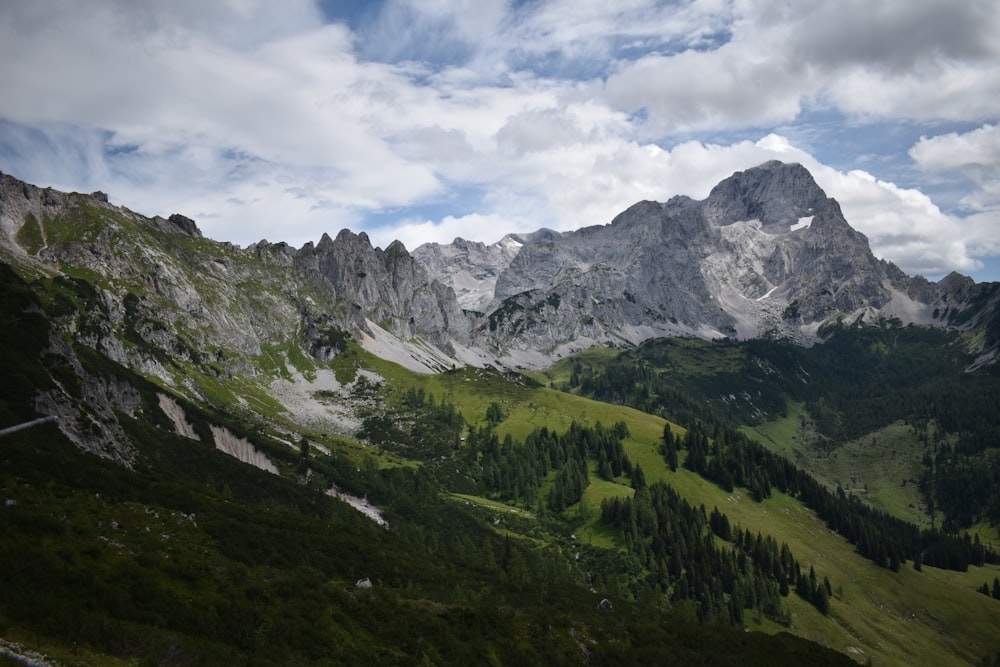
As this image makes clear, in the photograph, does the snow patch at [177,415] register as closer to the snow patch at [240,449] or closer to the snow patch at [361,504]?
the snow patch at [240,449]

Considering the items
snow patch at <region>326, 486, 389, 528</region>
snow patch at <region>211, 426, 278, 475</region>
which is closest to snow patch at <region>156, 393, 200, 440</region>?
snow patch at <region>211, 426, 278, 475</region>

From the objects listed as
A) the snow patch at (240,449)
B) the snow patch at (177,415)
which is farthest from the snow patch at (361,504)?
the snow patch at (177,415)

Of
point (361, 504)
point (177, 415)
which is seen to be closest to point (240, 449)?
point (177, 415)

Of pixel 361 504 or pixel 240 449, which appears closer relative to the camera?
pixel 361 504

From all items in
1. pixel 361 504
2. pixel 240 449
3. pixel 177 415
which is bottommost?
pixel 361 504

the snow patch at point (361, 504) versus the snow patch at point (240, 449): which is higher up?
the snow patch at point (240, 449)

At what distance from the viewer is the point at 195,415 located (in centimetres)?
18312

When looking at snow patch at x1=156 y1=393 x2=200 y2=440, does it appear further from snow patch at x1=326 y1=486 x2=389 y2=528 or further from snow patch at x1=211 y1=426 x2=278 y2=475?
snow patch at x1=326 y1=486 x2=389 y2=528

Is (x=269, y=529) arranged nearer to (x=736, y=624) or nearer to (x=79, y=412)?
(x=79, y=412)

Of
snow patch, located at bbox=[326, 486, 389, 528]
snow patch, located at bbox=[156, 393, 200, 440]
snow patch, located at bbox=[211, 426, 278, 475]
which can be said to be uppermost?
snow patch, located at bbox=[156, 393, 200, 440]

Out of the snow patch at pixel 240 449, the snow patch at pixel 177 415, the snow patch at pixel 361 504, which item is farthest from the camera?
the snow patch at pixel 240 449

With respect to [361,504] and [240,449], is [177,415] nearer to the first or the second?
[240,449]

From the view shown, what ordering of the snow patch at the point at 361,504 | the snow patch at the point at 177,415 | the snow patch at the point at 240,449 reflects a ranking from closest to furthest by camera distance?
the snow patch at the point at 177,415 < the snow patch at the point at 361,504 < the snow patch at the point at 240,449

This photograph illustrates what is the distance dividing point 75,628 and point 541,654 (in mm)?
43290
